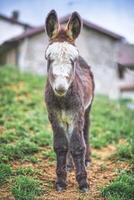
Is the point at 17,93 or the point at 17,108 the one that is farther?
the point at 17,93

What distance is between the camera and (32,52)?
33.6 metres

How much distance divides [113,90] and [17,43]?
917cm

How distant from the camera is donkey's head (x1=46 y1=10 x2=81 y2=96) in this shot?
6.05 metres

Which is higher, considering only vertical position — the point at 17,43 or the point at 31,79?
the point at 17,43

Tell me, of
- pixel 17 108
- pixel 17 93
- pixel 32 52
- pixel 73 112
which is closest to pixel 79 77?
pixel 73 112

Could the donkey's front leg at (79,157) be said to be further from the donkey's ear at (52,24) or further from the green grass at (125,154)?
the green grass at (125,154)

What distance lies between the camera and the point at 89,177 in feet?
25.4

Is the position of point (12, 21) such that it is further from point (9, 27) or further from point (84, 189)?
point (84, 189)

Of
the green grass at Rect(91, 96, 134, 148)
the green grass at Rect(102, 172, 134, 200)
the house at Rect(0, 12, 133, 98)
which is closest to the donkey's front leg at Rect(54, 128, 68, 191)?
the green grass at Rect(102, 172, 134, 200)

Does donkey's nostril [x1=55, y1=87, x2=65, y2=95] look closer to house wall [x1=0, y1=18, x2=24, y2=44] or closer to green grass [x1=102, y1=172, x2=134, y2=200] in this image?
green grass [x1=102, y1=172, x2=134, y2=200]

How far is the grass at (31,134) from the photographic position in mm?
6957

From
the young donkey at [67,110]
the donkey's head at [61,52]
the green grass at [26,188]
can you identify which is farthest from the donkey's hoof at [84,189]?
the donkey's head at [61,52]

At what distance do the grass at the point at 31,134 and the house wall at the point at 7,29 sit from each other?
74.5 ft

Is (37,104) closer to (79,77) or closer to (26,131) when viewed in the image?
(26,131)
